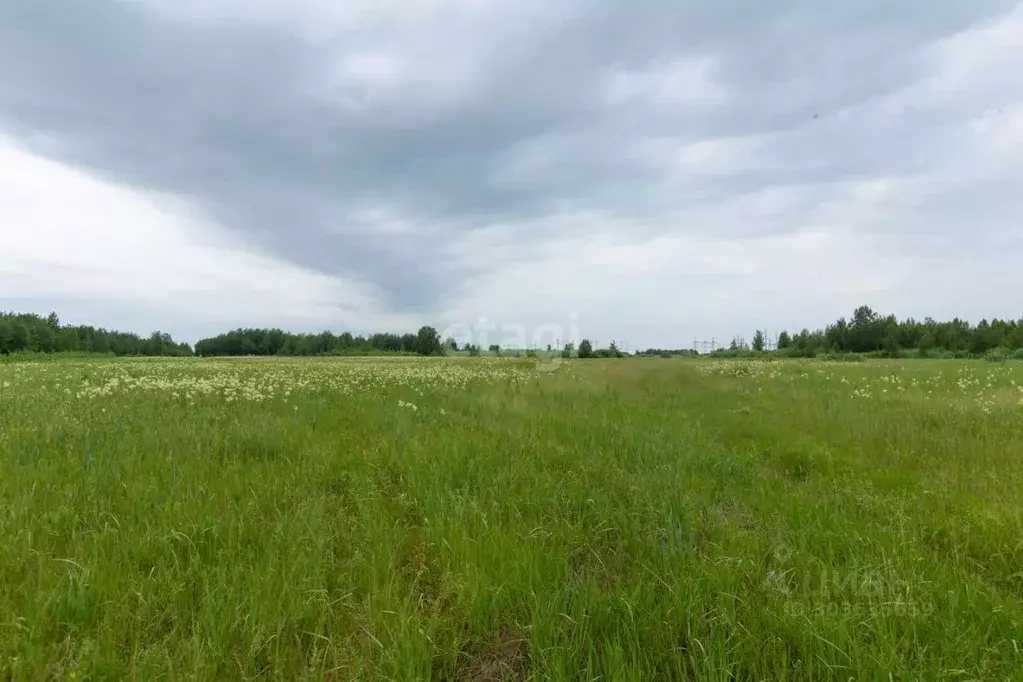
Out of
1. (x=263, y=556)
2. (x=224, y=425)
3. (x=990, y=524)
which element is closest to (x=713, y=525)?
(x=990, y=524)

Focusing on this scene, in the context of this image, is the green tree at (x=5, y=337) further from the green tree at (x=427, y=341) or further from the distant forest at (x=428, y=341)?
the green tree at (x=427, y=341)

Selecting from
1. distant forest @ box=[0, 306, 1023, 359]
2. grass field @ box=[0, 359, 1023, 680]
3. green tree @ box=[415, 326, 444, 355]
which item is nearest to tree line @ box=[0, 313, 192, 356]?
distant forest @ box=[0, 306, 1023, 359]

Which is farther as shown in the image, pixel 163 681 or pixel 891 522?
pixel 891 522

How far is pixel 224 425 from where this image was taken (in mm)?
6875

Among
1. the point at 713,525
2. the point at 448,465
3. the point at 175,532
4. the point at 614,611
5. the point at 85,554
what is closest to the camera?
the point at 614,611

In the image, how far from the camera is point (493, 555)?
3.19 meters

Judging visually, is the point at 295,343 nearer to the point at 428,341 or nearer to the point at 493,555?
the point at 428,341

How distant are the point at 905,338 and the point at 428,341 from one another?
9260cm

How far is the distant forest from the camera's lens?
68.2m

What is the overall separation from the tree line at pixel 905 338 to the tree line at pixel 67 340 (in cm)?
11368

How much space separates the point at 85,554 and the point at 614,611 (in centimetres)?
350

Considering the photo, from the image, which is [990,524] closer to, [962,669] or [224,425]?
[962,669]

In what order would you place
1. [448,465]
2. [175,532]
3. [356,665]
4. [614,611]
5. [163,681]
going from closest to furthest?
[163,681], [356,665], [614,611], [175,532], [448,465]

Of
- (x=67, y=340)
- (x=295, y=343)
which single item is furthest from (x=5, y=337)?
(x=295, y=343)
